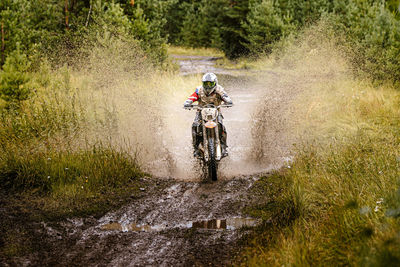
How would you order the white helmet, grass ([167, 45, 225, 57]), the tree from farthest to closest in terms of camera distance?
grass ([167, 45, 225, 57]) → the tree → the white helmet

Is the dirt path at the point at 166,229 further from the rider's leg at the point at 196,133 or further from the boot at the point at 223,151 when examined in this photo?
the rider's leg at the point at 196,133

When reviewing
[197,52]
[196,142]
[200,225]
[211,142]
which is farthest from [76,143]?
[197,52]

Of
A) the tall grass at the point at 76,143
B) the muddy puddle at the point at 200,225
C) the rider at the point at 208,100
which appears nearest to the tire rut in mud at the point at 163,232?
the muddy puddle at the point at 200,225

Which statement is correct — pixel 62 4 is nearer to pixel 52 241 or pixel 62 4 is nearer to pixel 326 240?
pixel 52 241

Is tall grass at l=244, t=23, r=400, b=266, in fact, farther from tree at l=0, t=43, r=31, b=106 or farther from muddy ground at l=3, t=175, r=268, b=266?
tree at l=0, t=43, r=31, b=106

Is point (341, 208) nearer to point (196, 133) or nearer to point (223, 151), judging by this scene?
point (223, 151)

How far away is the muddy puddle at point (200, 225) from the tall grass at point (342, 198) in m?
0.34

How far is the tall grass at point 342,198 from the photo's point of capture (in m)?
3.77

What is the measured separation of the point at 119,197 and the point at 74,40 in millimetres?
11095

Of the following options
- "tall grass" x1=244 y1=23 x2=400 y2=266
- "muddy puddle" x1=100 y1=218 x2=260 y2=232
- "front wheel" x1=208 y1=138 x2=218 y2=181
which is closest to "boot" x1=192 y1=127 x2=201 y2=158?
"front wheel" x1=208 y1=138 x2=218 y2=181

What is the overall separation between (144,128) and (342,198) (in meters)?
6.94

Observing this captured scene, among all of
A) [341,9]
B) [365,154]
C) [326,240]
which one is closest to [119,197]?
[326,240]

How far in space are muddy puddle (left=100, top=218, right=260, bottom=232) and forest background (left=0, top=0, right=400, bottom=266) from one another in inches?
11.3

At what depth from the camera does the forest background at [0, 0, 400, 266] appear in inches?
177
